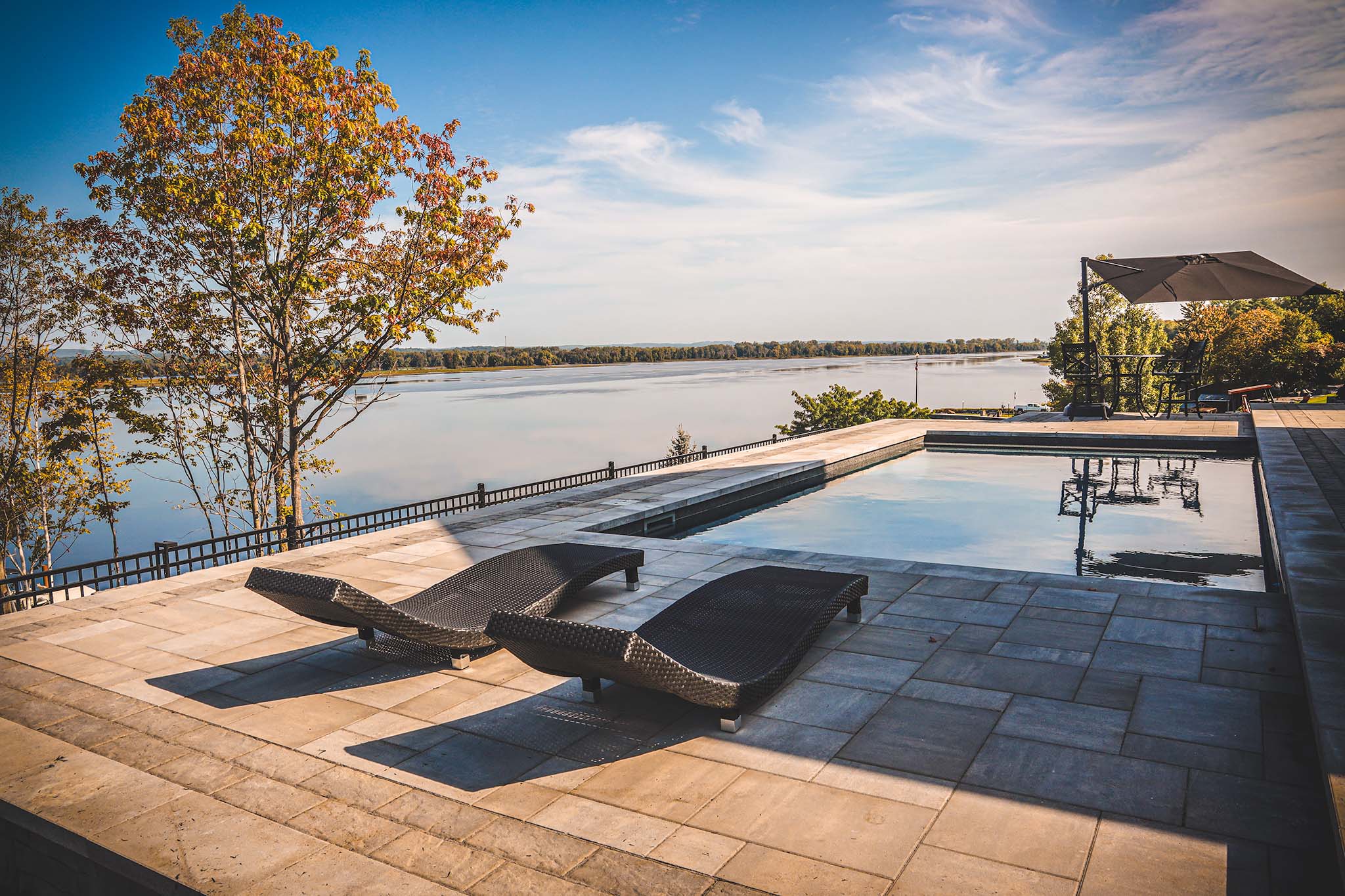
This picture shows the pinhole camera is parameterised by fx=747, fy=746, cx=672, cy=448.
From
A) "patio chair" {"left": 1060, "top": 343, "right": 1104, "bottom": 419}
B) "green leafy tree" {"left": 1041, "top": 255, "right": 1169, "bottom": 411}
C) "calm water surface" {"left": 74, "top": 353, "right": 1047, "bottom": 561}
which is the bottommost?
"calm water surface" {"left": 74, "top": 353, "right": 1047, "bottom": 561}

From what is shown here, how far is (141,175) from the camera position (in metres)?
9.89

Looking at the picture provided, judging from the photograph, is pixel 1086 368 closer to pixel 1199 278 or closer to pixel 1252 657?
pixel 1199 278

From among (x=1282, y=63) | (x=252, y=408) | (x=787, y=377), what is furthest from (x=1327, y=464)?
(x=787, y=377)

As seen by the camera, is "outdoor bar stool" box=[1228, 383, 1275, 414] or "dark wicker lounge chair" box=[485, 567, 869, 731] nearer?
"dark wicker lounge chair" box=[485, 567, 869, 731]

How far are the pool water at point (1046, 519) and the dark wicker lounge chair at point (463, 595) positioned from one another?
3.62m

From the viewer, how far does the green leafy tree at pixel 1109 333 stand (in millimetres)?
31672

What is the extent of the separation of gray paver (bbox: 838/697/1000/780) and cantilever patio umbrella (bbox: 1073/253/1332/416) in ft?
42.6

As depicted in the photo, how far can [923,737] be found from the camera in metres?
3.42

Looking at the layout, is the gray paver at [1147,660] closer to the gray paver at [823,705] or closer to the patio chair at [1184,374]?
the gray paver at [823,705]

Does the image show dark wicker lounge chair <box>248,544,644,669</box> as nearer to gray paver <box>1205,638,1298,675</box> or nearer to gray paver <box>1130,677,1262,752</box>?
gray paver <box>1130,677,1262,752</box>

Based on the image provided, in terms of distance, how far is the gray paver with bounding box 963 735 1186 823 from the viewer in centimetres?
283

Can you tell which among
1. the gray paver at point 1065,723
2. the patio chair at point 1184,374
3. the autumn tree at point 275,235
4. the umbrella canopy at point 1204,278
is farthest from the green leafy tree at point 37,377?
the patio chair at point 1184,374

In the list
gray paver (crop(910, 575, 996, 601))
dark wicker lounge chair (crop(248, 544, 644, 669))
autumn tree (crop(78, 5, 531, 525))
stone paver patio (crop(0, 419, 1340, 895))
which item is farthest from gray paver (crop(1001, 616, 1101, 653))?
autumn tree (crop(78, 5, 531, 525))

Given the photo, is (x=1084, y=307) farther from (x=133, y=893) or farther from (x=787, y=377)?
(x=787, y=377)
